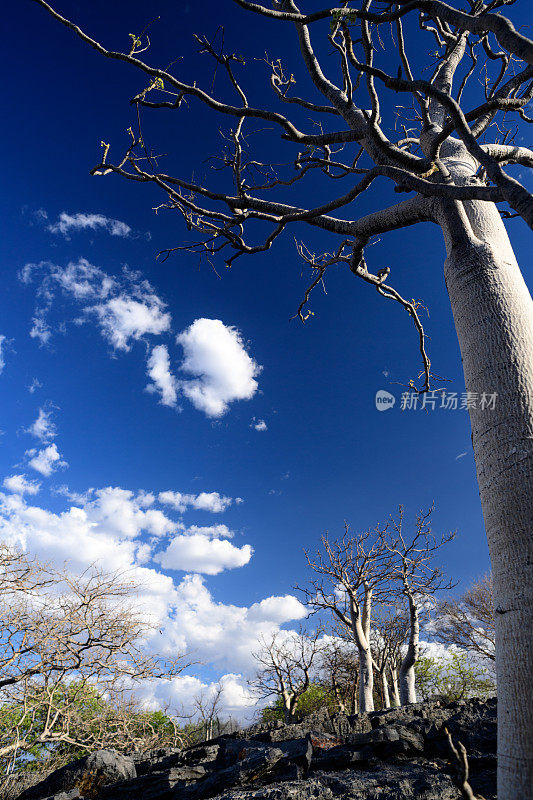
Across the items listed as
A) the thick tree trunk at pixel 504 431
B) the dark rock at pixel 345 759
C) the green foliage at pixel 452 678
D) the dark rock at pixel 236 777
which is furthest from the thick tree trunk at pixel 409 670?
the green foliage at pixel 452 678

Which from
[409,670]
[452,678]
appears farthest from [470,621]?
[409,670]

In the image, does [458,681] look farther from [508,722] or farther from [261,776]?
[508,722]

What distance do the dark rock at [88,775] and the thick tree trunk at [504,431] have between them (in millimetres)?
5037

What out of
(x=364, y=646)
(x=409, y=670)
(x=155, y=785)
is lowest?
(x=155, y=785)

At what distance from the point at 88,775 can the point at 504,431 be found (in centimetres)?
595

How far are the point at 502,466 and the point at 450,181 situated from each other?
7.79 ft

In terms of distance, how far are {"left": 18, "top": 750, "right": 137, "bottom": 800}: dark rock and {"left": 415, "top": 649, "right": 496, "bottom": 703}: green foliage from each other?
21138 mm

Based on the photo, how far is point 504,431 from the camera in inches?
82.7

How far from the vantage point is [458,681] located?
22078 mm

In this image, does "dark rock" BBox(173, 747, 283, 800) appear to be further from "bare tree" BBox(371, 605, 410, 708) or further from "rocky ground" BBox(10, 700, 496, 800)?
"bare tree" BBox(371, 605, 410, 708)

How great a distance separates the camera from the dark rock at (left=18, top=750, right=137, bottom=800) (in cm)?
482

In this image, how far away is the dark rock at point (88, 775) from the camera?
482 cm

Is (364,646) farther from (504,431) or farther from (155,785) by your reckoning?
(504,431)

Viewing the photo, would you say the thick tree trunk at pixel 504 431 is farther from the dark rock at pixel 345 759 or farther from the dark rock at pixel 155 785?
the dark rock at pixel 155 785
